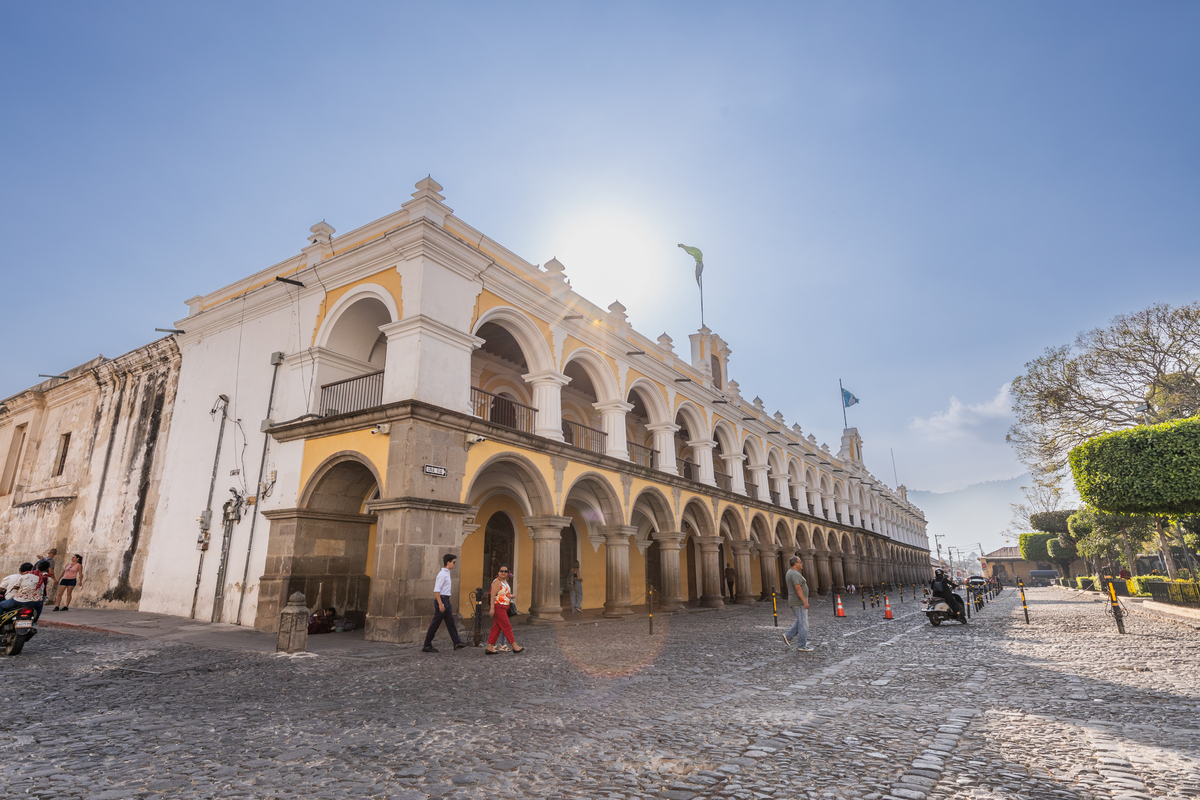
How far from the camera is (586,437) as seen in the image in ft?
66.2

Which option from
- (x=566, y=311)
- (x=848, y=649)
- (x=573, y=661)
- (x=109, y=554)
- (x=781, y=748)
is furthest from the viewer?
(x=109, y=554)

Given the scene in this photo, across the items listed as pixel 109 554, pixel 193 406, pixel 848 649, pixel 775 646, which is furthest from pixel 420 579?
pixel 109 554

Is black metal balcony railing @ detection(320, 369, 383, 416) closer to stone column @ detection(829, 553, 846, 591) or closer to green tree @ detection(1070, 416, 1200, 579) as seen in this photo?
green tree @ detection(1070, 416, 1200, 579)

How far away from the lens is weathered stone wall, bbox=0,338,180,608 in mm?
17000

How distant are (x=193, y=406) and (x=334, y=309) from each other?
6095 millimetres

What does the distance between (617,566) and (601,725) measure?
478 inches

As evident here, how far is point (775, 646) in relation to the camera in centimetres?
1023

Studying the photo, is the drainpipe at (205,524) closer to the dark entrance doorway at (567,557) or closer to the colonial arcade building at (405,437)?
the colonial arcade building at (405,437)

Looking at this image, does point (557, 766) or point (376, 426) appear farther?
point (376, 426)

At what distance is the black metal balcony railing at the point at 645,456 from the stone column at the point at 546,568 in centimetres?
556

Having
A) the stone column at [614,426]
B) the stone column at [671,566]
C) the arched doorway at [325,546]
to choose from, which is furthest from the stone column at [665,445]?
the arched doorway at [325,546]

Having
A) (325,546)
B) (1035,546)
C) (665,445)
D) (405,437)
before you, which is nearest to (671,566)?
(665,445)

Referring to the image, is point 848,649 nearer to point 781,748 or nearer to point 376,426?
point 781,748

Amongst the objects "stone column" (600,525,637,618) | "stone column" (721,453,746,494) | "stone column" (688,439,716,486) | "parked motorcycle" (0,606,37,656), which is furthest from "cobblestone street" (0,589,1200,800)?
"stone column" (721,453,746,494)
